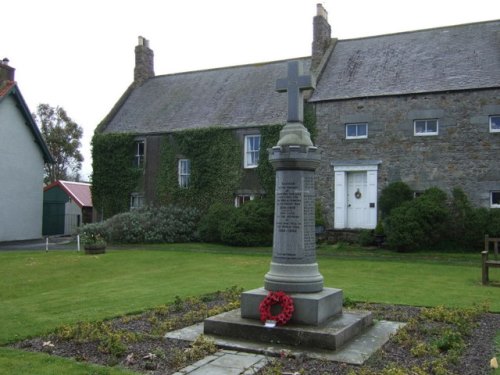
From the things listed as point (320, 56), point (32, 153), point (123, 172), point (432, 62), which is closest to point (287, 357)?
point (432, 62)

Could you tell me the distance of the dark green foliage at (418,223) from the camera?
2206 cm

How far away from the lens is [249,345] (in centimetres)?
762

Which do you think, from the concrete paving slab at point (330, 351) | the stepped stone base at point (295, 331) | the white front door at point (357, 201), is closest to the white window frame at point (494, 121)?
the white front door at point (357, 201)

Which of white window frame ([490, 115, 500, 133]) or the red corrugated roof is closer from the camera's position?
white window frame ([490, 115, 500, 133])

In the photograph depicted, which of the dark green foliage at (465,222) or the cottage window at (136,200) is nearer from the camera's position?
the dark green foliage at (465,222)

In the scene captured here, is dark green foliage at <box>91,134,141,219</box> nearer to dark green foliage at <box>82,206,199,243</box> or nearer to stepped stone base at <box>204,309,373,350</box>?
dark green foliage at <box>82,206,199,243</box>

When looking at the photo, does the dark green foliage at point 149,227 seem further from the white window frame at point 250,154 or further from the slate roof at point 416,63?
the slate roof at point 416,63

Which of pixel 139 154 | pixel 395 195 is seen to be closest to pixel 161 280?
pixel 395 195

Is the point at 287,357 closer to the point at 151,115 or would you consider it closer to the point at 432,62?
the point at 432,62

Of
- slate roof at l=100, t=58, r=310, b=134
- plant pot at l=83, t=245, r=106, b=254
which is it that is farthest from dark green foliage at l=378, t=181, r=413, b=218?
plant pot at l=83, t=245, r=106, b=254

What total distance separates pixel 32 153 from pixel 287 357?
2964 cm

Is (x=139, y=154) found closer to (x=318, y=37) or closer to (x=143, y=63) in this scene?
(x=143, y=63)

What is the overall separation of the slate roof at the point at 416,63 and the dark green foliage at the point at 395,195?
437 centimetres

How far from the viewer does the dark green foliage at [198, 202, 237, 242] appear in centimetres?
2717
